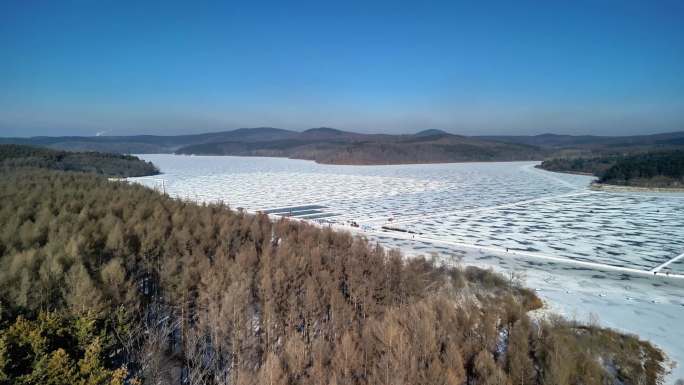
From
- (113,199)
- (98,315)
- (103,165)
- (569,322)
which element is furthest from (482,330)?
(103,165)

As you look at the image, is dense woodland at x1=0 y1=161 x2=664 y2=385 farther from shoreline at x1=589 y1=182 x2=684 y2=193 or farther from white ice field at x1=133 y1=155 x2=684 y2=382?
shoreline at x1=589 y1=182 x2=684 y2=193

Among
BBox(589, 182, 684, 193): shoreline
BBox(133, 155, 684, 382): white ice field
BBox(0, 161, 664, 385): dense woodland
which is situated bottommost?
BBox(589, 182, 684, 193): shoreline

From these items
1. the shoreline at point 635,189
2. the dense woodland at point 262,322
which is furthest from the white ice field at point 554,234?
the shoreline at point 635,189

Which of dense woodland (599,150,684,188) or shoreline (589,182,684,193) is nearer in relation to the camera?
shoreline (589,182,684,193)

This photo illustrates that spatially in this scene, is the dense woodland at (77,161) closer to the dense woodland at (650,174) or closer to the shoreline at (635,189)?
the shoreline at (635,189)

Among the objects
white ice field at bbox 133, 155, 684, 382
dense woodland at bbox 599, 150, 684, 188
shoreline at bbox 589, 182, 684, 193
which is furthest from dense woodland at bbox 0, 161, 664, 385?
dense woodland at bbox 599, 150, 684, 188

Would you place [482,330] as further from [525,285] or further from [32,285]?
[32,285]
